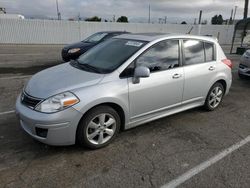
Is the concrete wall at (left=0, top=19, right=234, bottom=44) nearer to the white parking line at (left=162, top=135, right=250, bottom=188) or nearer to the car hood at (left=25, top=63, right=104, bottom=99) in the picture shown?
the car hood at (left=25, top=63, right=104, bottom=99)

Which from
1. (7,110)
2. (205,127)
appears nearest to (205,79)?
(205,127)

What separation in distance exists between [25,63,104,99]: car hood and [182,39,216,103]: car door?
1.72m

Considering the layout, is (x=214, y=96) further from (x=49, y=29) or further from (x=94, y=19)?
(x=94, y=19)

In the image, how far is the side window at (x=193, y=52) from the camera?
4.04 m

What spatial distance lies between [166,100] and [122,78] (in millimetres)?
992

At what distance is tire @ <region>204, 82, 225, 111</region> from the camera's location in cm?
462

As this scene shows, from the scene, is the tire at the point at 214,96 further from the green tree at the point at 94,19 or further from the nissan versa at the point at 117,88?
the green tree at the point at 94,19

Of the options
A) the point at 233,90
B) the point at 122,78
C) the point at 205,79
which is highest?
the point at 122,78

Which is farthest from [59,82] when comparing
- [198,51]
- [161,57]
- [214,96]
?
[214,96]

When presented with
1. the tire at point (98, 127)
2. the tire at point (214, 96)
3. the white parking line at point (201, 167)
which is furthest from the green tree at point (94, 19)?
the white parking line at point (201, 167)

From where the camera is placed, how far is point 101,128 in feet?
10.4

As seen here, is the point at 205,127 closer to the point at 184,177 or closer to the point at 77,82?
the point at 184,177

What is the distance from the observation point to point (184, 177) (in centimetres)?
269

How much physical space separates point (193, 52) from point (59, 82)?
2.52m
